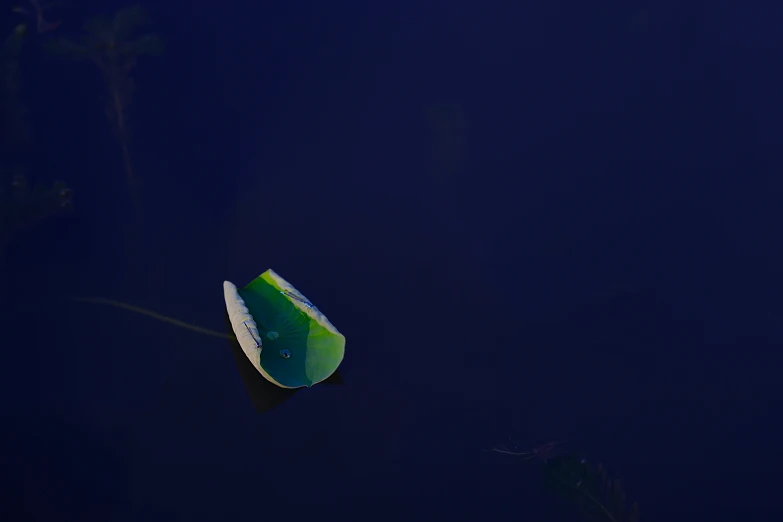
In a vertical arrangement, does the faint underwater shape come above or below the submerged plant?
above

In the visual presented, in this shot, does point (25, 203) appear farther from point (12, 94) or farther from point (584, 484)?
point (584, 484)

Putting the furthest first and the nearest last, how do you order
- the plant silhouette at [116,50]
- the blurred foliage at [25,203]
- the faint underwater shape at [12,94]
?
the plant silhouette at [116,50] → the faint underwater shape at [12,94] → the blurred foliage at [25,203]

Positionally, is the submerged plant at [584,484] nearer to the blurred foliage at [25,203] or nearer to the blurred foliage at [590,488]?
the blurred foliage at [590,488]

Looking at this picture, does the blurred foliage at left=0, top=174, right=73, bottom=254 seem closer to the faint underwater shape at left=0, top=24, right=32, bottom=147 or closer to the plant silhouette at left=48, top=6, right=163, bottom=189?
the faint underwater shape at left=0, top=24, right=32, bottom=147

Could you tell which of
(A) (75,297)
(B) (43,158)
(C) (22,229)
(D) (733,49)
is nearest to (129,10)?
(B) (43,158)

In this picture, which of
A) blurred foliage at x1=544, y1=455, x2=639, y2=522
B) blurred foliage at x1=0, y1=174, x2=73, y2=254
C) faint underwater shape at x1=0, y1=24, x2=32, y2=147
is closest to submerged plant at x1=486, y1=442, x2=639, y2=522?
blurred foliage at x1=544, y1=455, x2=639, y2=522

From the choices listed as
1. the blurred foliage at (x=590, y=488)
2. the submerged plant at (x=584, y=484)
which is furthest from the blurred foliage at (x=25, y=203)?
the blurred foliage at (x=590, y=488)
